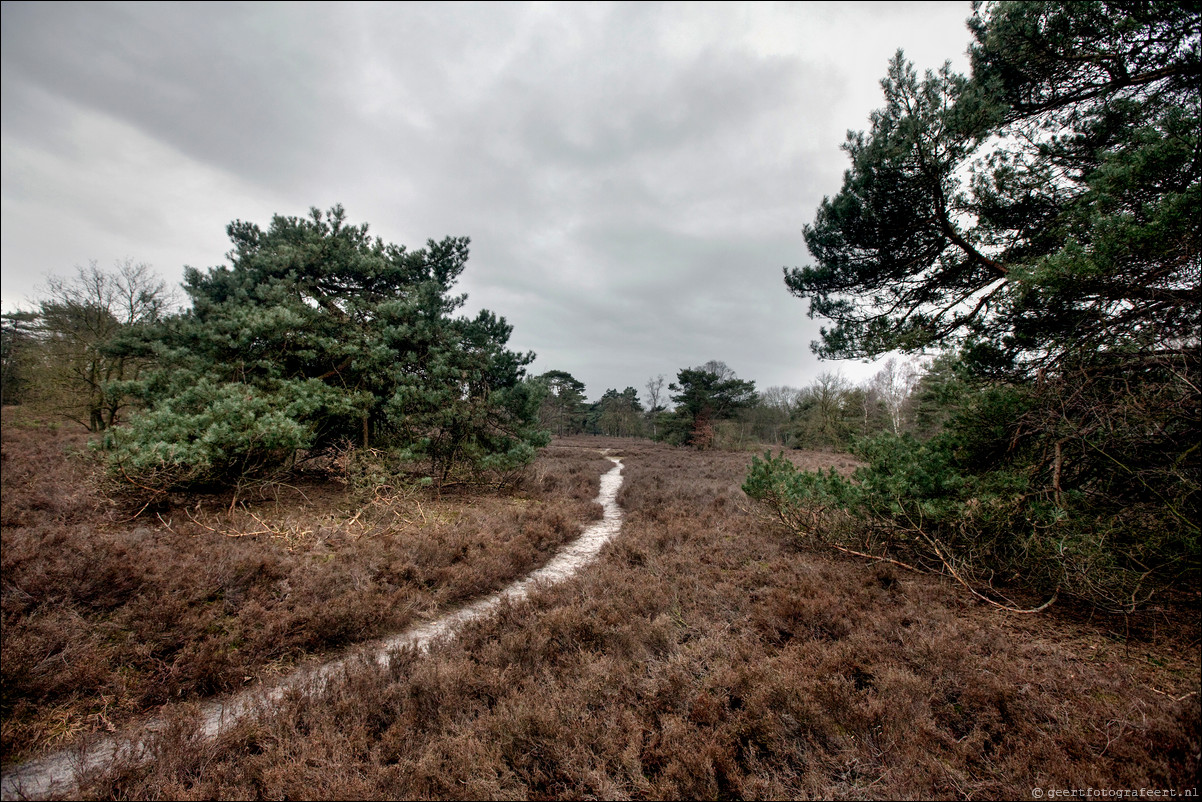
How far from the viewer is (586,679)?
3.45 meters

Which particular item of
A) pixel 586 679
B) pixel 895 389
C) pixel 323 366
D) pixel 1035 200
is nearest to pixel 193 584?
pixel 586 679

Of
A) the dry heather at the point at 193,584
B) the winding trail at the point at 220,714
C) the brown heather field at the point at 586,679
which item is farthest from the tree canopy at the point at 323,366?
the winding trail at the point at 220,714

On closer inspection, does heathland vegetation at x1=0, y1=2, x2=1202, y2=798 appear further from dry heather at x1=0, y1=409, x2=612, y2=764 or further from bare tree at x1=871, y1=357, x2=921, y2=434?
bare tree at x1=871, y1=357, x2=921, y2=434

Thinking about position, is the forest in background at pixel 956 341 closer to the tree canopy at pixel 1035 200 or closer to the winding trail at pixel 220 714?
the tree canopy at pixel 1035 200

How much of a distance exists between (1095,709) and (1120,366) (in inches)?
109

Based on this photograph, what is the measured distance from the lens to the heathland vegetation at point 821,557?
8.53 feet

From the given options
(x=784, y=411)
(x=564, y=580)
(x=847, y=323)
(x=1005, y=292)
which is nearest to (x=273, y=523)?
(x=564, y=580)

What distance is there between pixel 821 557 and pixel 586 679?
4.54 meters

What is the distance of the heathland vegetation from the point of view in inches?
102

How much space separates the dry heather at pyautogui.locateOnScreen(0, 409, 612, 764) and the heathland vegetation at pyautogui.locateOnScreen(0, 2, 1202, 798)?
4 cm

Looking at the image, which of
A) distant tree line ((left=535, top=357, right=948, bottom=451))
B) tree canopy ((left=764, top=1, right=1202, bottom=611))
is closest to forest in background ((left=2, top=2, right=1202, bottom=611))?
tree canopy ((left=764, top=1, right=1202, bottom=611))

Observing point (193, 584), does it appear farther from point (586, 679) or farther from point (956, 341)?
point (956, 341)

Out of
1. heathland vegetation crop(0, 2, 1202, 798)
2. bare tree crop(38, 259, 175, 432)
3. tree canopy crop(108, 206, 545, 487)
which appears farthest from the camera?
bare tree crop(38, 259, 175, 432)

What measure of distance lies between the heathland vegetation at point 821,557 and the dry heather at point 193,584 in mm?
37
